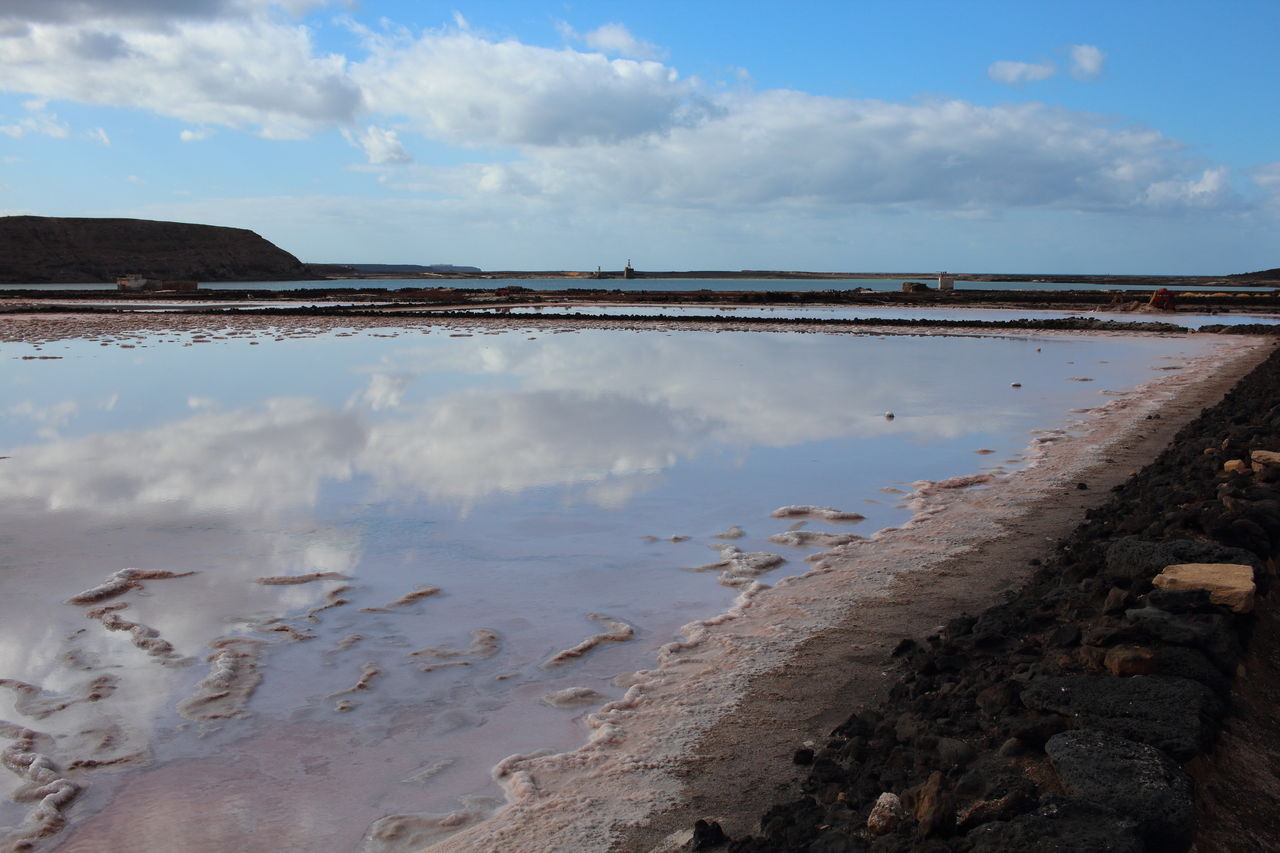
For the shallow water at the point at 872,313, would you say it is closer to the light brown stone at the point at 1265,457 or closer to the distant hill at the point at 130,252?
the light brown stone at the point at 1265,457

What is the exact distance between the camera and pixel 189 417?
12125 mm

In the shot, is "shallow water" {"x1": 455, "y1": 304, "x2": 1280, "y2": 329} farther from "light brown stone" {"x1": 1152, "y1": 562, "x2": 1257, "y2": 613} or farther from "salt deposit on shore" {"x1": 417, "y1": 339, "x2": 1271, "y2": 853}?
"light brown stone" {"x1": 1152, "y1": 562, "x2": 1257, "y2": 613}

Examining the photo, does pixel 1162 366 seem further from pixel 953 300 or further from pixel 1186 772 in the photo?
pixel 953 300

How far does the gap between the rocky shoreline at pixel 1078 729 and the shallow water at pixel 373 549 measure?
127cm

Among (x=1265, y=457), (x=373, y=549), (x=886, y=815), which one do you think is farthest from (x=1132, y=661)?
(x=373, y=549)

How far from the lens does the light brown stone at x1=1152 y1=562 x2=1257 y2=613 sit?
428 cm

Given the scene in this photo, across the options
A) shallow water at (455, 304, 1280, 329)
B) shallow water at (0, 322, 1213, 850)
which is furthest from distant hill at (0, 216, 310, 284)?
shallow water at (0, 322, 1213, 850)

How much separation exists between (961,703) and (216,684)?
10.6ft

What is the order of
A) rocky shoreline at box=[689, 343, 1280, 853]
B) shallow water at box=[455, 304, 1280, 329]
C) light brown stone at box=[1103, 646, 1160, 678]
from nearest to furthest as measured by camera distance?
rocky shoreline at box=[689, 343, 1280, 853] → light brown stone at box=[1103, 646, 1160, 678] → shallow water at box=[455, 304, 1280, 329]

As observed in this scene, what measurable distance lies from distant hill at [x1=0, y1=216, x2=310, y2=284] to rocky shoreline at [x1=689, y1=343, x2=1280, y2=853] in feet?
323

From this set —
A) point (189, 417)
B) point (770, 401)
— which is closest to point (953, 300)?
point (770, 401)

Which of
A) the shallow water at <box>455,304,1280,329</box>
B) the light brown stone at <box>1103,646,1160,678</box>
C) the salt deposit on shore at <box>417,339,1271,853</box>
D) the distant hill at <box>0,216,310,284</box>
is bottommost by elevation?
the salt deposit on shore at <box>417,339,1271,853</box>

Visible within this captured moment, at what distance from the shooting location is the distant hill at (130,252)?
88.1 m

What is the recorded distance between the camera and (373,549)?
21.2ft
